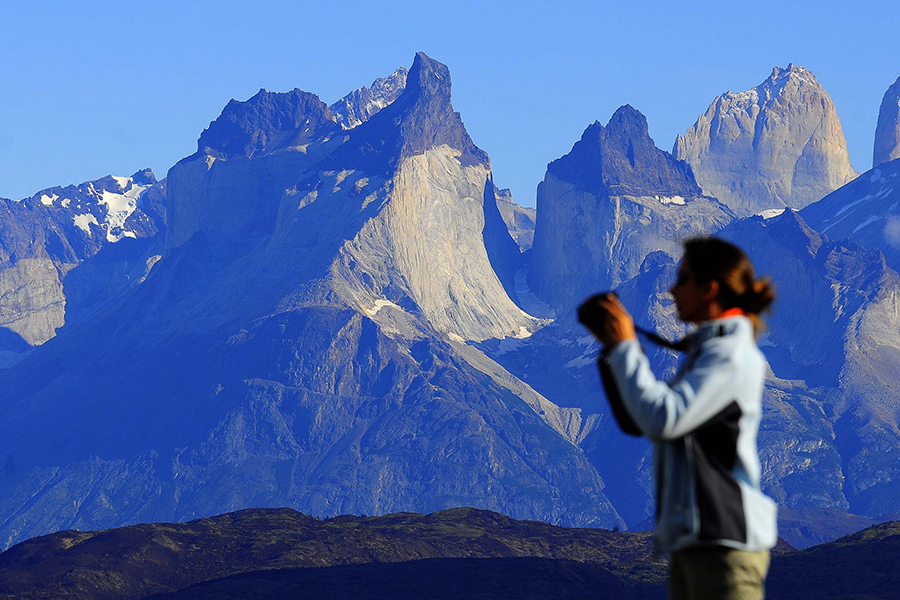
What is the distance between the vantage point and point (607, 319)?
7.66 m

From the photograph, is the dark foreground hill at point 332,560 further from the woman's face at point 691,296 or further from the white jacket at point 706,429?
the white jacket at point 706,429

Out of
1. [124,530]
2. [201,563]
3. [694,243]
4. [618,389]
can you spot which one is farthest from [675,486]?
[124,530]

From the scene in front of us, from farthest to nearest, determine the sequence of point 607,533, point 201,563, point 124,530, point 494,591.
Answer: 1. point 607,533
2. point 124,530
3. point 201,563
4. point 494,591

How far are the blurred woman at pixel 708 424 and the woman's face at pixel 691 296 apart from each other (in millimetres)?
38

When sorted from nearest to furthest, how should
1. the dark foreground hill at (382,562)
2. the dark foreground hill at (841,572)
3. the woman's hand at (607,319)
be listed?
the woman's hand at (607,319)
the dark foreground hill at (841,572)
the dark foreground hill at (382,562)

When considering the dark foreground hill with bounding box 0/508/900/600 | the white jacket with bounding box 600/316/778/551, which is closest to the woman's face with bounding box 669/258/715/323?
the white jacket with bounding box 600/316/778/551

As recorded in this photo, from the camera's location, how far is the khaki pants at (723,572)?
777 cm

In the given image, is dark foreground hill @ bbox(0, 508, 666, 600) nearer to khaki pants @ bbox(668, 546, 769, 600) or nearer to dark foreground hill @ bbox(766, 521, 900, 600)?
dark foreground hill @ bbox(766, 521, 900, 600)

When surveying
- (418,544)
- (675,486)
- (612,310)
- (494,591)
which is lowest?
(675,486)

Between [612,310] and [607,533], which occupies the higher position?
[607,533]

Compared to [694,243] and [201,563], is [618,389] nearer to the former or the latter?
[694,243]

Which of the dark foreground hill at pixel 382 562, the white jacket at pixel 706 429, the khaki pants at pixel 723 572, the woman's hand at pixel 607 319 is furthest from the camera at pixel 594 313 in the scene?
the dark foreground hill at pixel 382 562

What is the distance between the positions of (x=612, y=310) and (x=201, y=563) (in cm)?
11590

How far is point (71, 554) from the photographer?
120 meters
